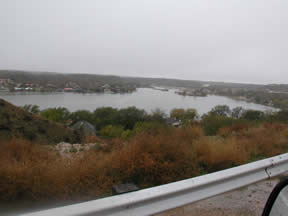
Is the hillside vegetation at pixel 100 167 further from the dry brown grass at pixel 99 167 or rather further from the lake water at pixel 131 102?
the lake water at pixel 131 102

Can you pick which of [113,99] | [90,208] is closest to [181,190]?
[90,208]

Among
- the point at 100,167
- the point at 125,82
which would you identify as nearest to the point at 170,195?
the point at 100,167

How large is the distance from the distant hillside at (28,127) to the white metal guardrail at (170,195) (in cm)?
633

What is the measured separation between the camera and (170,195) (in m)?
1.77

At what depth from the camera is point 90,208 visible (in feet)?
4.66

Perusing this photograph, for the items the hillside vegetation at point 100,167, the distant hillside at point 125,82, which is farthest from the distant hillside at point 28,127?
the distant hillside at point 125,82

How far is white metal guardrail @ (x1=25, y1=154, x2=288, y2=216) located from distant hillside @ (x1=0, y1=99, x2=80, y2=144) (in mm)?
6327

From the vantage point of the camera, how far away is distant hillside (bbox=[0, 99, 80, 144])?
7.43m

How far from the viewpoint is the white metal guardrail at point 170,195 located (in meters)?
1.43

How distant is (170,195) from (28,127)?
918 centimetres

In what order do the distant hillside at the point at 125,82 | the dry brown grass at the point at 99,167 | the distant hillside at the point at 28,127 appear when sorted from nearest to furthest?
the dry brown grass at the point at 99,167
the distant hillside at the point at 28,127
the distant hillside at the point at 125,82

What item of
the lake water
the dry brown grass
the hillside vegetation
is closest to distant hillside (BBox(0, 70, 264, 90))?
the lake water

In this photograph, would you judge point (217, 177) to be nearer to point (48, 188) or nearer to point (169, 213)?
point (169, 213)

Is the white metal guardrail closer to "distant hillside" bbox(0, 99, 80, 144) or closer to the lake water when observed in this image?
"distant hillside" bbox(0, 99, 80, 144)
